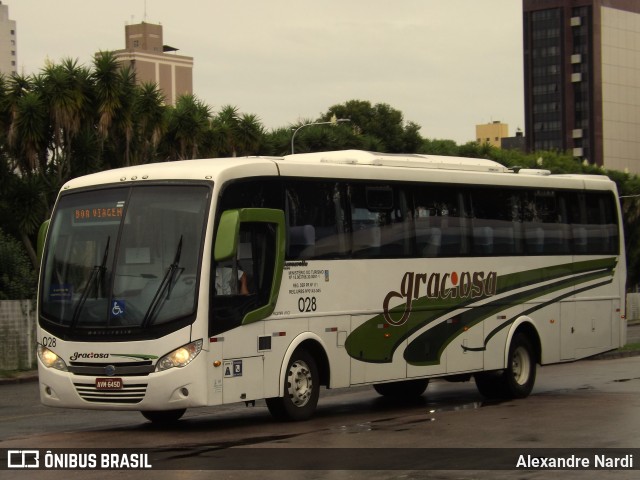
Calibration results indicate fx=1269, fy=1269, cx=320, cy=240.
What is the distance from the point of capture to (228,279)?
14383 millimetres

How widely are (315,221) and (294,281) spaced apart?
34.5 inches

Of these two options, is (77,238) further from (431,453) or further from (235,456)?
(431,453)

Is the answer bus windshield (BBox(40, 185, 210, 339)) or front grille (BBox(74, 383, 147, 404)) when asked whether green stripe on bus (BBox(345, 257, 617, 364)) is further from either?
front grille (BBox(74, 383, 147, 404))

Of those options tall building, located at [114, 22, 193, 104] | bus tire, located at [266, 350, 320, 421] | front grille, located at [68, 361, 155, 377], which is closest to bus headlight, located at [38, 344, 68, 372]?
front grille, located at [68, 361, 155, 377]

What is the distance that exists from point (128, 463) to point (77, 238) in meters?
3.87

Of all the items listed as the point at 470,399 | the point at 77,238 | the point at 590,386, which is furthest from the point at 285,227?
the point at 590,386

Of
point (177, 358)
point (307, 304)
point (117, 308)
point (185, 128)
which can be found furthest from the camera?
point (185, 128)

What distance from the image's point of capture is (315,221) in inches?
619

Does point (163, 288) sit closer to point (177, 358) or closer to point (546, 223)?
point (177, 358)

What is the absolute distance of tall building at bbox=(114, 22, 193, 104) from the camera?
7131 inches

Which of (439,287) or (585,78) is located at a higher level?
(585,78)

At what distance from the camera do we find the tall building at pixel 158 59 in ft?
594

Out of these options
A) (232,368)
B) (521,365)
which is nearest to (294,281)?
(232,368)

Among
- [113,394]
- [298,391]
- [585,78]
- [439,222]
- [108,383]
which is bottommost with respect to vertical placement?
[298,391]
